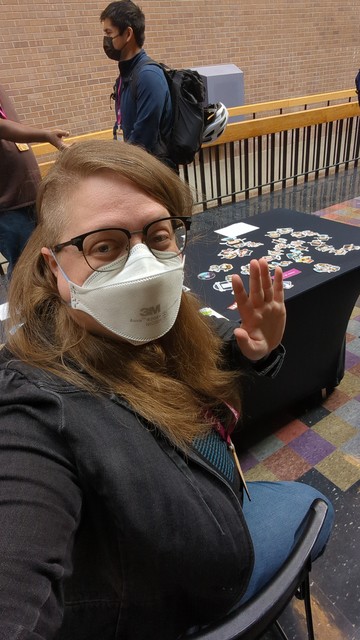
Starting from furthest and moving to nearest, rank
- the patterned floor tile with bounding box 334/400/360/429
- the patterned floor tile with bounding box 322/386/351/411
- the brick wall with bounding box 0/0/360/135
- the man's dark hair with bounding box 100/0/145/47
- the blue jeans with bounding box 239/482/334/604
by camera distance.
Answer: the brick wall with bounding box 0/0/360/135 < the man's dark hair with bounding box 100/0/145/47 < the patterned floor tile with bounding box 322/386/351/411 < the patterned floor tile with bounding box 334/400/360/429 < the blue jeans with bounding box 239/482/334/604

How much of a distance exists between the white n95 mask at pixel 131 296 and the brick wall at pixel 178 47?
605 cm

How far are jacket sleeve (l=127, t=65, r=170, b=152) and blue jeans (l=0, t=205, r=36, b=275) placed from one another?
0.88 m

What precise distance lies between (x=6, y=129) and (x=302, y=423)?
2.12 metres

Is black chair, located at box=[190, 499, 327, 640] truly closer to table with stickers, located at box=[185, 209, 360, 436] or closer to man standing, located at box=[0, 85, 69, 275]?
table with stickers, located at box=[185, 209, 360, 436]

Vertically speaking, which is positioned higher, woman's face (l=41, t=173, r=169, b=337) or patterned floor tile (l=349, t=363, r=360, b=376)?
woman's face (l=41, t=173, r=169, b=337)

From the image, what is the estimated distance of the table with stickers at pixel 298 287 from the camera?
166 cm

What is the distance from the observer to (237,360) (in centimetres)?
123

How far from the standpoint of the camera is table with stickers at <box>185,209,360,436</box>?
166 centimetres

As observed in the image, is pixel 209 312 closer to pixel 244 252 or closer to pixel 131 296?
pixel 244 252

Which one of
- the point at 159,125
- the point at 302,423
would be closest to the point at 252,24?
the point at 159,125

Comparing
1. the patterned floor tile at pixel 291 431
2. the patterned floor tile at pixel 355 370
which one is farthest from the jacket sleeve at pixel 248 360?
the patterned floor tile at pixel 355 370

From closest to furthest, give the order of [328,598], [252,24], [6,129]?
1. [328,598]
2. [6,129]
3. [252,24]

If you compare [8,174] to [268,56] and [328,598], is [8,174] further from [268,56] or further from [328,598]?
[268,56]

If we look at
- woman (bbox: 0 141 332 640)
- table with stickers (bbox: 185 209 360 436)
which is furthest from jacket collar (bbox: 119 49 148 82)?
woman (bbox: 0 141 332 640)
